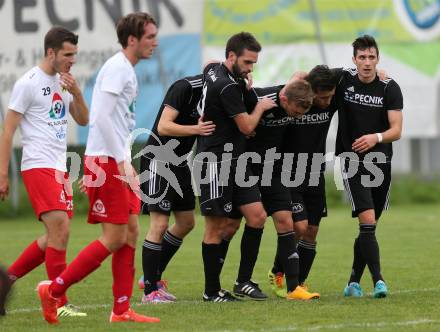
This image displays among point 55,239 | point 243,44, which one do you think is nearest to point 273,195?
point 243,44

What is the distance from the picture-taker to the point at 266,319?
25.1 ft

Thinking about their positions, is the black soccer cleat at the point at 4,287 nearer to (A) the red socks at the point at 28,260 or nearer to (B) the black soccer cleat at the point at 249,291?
(A) the red socks at the point at 28,260

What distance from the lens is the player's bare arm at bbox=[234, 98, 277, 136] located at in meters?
8.53

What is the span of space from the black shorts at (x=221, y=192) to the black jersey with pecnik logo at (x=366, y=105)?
1.04 metres

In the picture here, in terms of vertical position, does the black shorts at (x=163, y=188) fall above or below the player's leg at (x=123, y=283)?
above

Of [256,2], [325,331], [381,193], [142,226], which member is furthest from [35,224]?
[325,331]

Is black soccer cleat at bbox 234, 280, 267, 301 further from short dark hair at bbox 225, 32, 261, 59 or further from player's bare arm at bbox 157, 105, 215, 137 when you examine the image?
short dark hair at bbox 225, 32, 261, 59

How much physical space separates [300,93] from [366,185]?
3.50 ft

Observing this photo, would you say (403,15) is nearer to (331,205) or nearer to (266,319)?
(331,205)

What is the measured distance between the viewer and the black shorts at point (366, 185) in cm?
901

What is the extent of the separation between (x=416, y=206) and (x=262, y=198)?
43.0ft

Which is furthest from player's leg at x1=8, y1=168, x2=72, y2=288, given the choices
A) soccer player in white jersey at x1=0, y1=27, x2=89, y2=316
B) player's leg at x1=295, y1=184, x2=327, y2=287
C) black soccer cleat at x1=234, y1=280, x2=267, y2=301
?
player's leg at x1=295, y1=184, x2=327, y2=287

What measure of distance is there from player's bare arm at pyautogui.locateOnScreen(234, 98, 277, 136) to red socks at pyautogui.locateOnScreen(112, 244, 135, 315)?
62.6 inches

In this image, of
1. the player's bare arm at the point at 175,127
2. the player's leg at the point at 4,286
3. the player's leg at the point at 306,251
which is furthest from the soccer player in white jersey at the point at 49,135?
the player's leg at the point at 4,286
